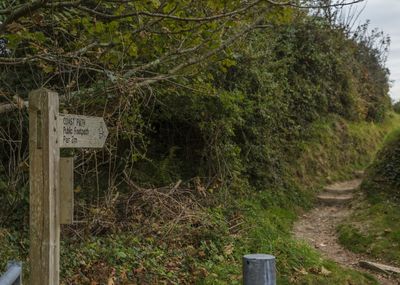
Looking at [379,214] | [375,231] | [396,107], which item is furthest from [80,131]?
[396,107]

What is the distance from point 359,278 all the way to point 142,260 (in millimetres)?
3059

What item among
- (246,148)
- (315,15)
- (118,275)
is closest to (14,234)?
(118,275)

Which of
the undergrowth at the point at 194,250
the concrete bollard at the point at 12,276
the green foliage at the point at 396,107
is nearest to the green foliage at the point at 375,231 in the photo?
the undergrowth at the point at 194,250

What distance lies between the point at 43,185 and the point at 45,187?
0.02m

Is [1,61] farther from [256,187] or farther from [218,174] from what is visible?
[256,187]

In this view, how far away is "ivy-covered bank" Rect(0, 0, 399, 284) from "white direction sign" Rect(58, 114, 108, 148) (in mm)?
1310

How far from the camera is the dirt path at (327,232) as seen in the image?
26.6 feet

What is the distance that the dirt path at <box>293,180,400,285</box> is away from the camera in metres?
8.11

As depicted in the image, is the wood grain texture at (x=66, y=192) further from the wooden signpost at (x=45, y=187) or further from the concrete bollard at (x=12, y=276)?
the concrete bollard at (x=12, y=276)

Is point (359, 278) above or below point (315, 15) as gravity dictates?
below

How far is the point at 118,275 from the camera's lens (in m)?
5.54

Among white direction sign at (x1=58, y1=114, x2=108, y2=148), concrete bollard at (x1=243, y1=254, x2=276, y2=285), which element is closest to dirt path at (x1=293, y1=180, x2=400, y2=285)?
concrete bollard at (x1=243, y1=254, x2=276, y2=285)

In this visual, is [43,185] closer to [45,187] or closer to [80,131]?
[45,187]

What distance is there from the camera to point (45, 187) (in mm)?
3320
